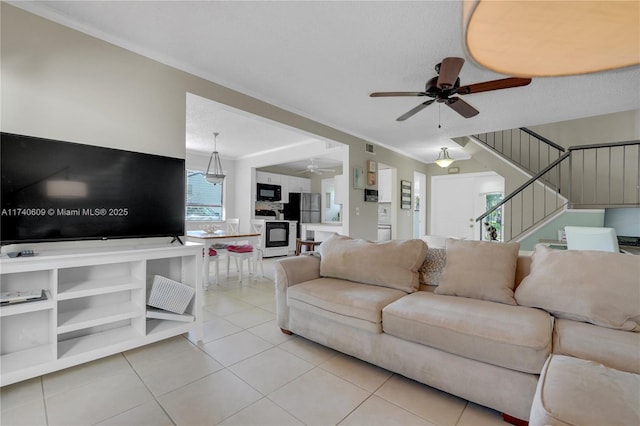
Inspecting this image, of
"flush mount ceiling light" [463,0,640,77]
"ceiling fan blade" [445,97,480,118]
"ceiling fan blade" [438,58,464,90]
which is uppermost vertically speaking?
"ceiling fan blade" [438,58,464,90]

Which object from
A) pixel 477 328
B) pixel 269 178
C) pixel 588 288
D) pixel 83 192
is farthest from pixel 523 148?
pixel 83 192

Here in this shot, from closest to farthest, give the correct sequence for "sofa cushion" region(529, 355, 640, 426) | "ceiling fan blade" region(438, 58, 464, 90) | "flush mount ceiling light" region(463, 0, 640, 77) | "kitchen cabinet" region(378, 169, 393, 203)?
"flush mount ceiling light" region(463, 0, 640, 77)
"sofa cushion" region(529, 355, 640, 426)
"ceiling fan blade" region(438, 58, 464, 90)
"kitchen cabinet" region(378, 169, 393, 203)

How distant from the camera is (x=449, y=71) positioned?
224 centimetres

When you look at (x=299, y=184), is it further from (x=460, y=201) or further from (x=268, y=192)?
(x=460, y=201)

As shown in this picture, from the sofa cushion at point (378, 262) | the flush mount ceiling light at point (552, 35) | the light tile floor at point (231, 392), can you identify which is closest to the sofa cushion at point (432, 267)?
the sofa cushion at point (378, 262)

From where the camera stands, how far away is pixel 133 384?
70.4 inches

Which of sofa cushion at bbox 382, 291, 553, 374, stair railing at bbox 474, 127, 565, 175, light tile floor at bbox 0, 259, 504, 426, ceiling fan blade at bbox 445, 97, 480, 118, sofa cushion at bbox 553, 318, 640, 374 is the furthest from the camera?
stair railing at bbox 474, 127, 565, 175

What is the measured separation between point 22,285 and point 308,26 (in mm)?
2721

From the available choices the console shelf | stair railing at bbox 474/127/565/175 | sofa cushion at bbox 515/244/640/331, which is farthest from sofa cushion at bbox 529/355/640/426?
stair railing at bbox 474/127/565/175

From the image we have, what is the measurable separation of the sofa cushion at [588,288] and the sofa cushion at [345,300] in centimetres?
85

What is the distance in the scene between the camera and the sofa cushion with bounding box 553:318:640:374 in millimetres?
1289

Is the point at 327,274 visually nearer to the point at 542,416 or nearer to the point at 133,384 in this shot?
the point at 133,384

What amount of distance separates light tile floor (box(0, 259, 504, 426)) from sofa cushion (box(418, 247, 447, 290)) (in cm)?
79

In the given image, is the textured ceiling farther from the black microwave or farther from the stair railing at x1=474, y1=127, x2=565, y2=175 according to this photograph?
the black microwave
